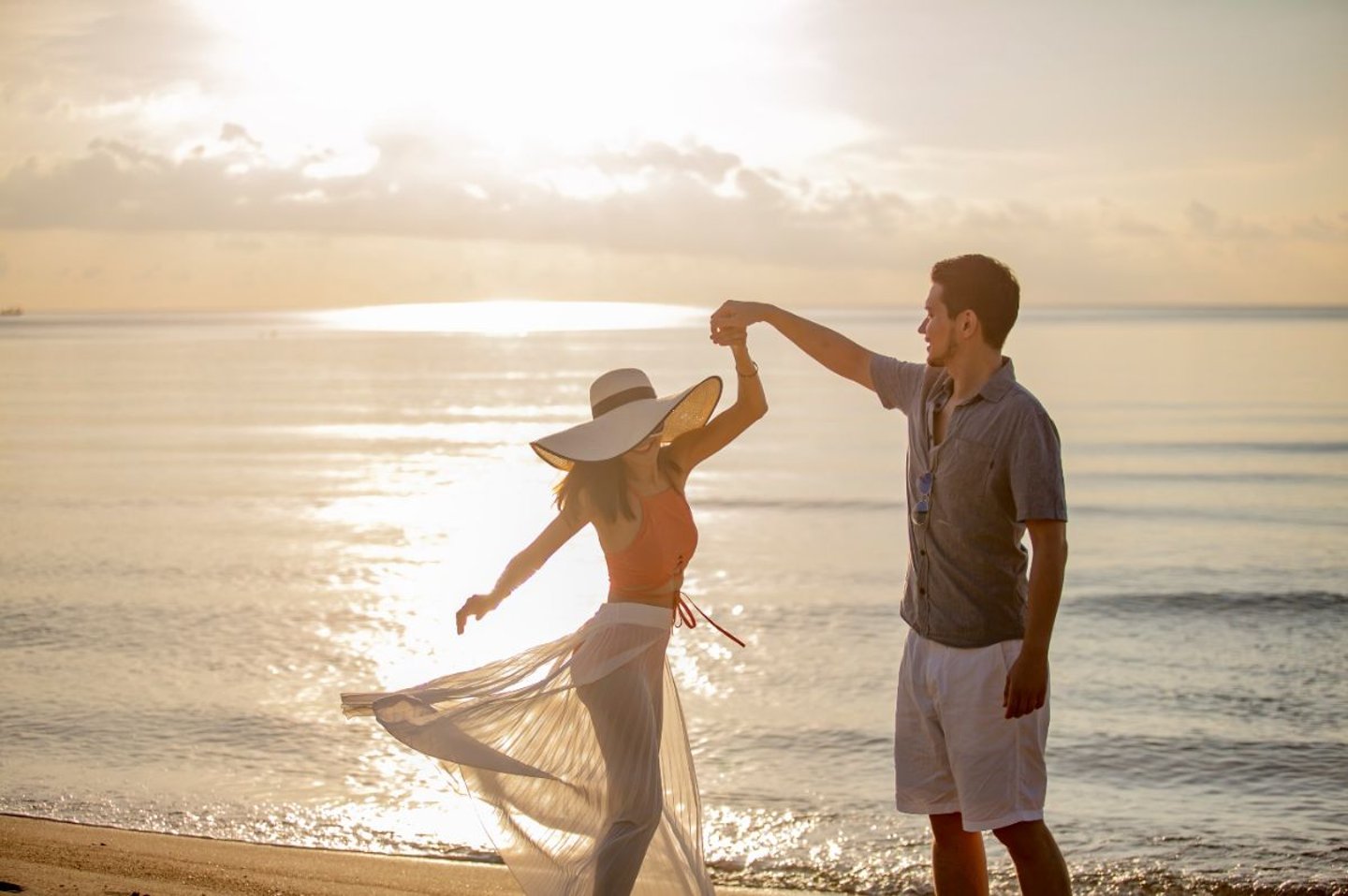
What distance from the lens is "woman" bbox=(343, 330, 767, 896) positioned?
4703mm

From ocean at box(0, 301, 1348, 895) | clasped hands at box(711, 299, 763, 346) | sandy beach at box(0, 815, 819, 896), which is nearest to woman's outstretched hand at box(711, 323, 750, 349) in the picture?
clasped hands at box(711, 299, 763, 346)

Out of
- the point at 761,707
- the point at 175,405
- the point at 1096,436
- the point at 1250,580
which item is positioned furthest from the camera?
the point at 175,405

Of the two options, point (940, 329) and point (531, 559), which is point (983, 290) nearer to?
point (940, 329)

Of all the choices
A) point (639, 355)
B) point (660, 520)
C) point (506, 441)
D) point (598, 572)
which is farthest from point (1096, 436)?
point (639, 355)

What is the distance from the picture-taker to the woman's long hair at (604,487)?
4742 millimetres

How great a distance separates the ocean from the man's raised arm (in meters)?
2.81

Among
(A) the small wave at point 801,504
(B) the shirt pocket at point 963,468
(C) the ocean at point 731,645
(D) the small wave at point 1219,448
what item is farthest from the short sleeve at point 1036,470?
(D) the small wave at point 1219,448

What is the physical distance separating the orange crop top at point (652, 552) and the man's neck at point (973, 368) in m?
1.00

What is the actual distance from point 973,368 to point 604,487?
1282 millimetres

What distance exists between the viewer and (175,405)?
4591 centimetres

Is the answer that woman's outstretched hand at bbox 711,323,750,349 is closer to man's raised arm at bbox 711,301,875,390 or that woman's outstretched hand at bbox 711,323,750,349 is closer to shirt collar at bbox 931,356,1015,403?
man's raised arm at bbox 711,301,875,390

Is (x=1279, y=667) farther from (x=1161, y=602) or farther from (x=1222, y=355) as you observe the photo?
(x=1222, y=355)

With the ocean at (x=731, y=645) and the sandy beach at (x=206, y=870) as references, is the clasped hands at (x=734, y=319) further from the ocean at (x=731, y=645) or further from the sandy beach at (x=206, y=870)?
the ocean at (x=731, y=645)

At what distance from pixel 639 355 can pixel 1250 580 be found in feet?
244
